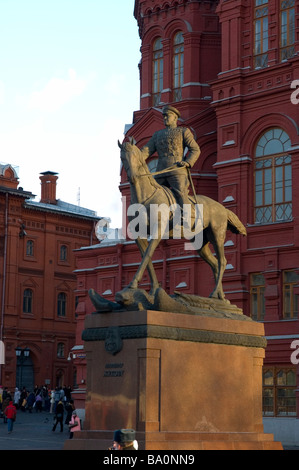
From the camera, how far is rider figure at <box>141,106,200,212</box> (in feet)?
61.0

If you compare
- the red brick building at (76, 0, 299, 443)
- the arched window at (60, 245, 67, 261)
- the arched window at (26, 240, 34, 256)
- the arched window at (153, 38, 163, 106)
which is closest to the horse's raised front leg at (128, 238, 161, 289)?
the red brick building at (76, 0, 299, 443)

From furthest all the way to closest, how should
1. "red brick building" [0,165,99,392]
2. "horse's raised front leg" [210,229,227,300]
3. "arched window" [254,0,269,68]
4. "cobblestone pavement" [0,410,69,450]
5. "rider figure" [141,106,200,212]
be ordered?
"red brick building" [0,165,99,392] → "arched window" [254,0,269,68] → "cobblestone pavement" [0,410,69,450] → "horse's raised front leg" [210,229,227,300] → "rider figure" [141,106,200,212]

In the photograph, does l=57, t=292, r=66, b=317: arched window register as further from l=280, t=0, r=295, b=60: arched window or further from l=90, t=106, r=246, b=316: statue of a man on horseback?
l=90, t=106, r=246, b=316: statue of a man on horseback

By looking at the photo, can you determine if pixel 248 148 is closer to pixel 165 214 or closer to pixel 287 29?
pixel 287 29

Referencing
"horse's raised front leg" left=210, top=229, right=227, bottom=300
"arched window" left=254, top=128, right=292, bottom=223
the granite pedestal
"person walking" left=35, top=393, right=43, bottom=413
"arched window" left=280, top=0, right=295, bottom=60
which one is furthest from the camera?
"person walking" left=35, top=393, right=43, bottom=413

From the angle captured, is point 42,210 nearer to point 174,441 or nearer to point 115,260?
point 115,260

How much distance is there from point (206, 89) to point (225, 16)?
433cm

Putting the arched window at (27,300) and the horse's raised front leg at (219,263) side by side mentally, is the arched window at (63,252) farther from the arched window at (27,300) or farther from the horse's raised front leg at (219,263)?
the horse's raised front leg at (219,263)

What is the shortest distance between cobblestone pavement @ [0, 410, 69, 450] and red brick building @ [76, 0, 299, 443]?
7.51 meters

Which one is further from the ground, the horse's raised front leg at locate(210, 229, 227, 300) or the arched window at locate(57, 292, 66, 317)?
the arched window at locate(57, 292, 66, 317)

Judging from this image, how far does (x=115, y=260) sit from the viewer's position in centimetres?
4416

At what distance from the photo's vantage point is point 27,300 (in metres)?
64.8
